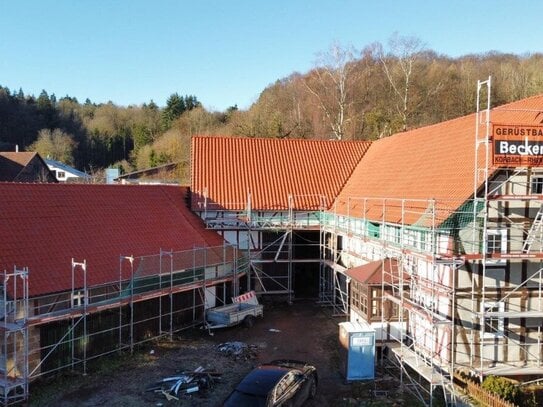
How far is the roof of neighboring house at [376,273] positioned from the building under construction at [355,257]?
7 cm

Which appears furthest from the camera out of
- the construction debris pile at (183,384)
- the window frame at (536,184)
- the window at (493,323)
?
the window frame at (536,184)

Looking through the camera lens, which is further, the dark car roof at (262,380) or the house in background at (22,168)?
the house in background at (22,168)

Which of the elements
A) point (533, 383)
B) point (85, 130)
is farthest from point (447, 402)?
point (85, 130)

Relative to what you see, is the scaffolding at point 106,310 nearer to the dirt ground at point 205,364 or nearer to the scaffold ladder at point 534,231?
the dirt ground at point 205,364

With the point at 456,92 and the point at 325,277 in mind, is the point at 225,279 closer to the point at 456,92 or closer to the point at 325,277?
the point at 325,277

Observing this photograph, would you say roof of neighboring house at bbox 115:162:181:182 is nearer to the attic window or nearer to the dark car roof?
the attic window

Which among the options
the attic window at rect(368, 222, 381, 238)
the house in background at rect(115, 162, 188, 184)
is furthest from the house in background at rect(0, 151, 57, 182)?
the attic window at rect(368, 222, 381, 238)

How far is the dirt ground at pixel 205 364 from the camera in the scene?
519 inches

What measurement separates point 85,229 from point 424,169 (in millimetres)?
12468

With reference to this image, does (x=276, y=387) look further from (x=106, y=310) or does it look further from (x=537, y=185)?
(x=537, y=185)

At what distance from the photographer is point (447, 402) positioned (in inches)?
510

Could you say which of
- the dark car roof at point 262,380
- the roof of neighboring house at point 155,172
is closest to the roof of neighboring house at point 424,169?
the dark car roof at point 262,380

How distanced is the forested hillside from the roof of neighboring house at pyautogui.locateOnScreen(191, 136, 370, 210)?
27.7ft

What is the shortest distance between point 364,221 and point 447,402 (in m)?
8.18
